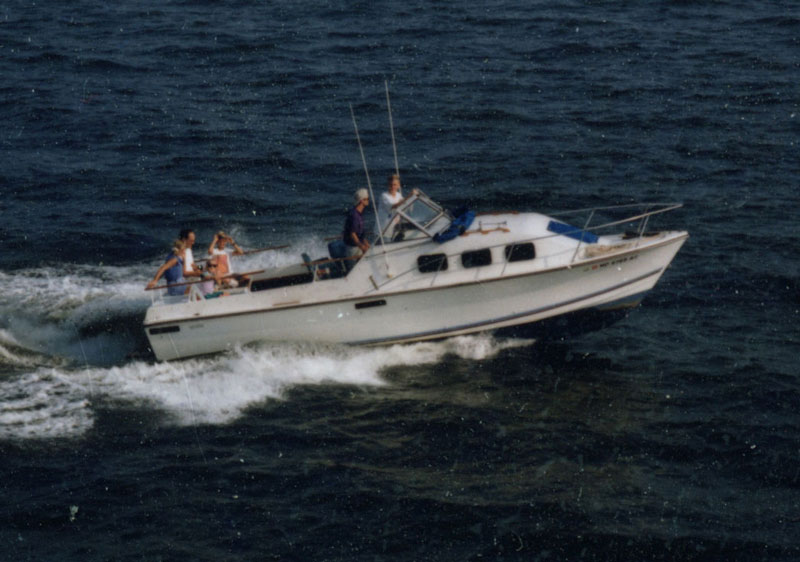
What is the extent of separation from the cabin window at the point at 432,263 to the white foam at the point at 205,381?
192 cm

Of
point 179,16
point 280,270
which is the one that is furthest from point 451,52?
point 280,270

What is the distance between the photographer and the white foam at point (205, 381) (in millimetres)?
20203

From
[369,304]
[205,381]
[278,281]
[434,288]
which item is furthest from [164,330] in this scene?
[434,288]

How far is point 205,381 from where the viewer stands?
21.4 m

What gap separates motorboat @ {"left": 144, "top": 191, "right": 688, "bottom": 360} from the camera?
21078 mm

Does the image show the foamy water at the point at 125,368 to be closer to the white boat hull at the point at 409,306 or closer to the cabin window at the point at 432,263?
the white boat hull at the point at 409,306

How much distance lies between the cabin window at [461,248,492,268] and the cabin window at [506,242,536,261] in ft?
1.36

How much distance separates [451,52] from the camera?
135ft

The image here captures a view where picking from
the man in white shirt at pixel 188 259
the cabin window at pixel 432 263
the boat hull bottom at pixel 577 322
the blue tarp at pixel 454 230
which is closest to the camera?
the blue tarp at pixel 454 230

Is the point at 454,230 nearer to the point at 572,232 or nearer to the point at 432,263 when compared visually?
the point at 432,263

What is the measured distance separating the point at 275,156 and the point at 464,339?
1375 centimetres

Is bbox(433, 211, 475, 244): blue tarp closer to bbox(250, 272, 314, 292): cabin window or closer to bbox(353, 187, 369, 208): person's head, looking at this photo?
bbox(353, 187, 369, 208): person's head

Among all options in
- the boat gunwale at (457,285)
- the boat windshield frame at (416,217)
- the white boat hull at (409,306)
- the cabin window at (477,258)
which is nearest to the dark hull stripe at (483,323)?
the white boat hull at (409,306)

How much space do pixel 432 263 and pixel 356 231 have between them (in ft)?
5.93
